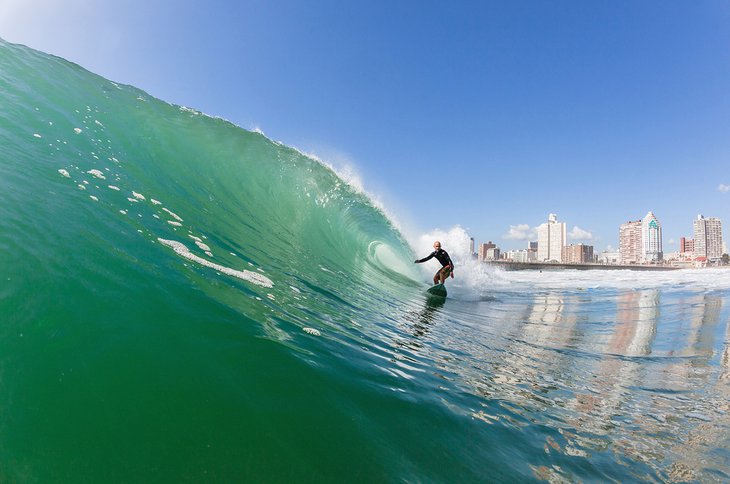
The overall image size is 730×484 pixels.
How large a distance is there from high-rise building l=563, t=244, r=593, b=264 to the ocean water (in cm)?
10012

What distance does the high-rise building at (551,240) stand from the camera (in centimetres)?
10306

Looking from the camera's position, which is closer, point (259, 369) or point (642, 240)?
point (259, 369)

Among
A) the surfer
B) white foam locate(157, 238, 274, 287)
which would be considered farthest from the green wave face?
the surfer

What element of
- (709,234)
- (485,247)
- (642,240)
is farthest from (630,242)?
(485,247)

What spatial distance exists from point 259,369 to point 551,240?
392ft

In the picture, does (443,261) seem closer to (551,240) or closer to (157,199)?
(157,199)

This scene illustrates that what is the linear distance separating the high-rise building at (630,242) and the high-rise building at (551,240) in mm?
21526

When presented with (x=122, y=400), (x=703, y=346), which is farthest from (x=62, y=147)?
(x=703, y=346)

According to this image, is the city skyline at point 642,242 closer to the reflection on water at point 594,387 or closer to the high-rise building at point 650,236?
the high-rise building at point 650,236

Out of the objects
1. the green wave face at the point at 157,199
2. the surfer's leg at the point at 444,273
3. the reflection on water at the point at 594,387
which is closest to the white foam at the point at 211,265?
the green wave face at the point at 157,199

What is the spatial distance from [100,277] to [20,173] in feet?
9.98

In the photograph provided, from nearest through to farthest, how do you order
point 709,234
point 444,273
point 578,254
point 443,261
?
point 444,273 < point 443,261 < point 578,254 < point 709,234

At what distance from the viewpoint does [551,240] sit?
349 ft

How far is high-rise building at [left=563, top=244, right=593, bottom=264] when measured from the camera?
304ft
